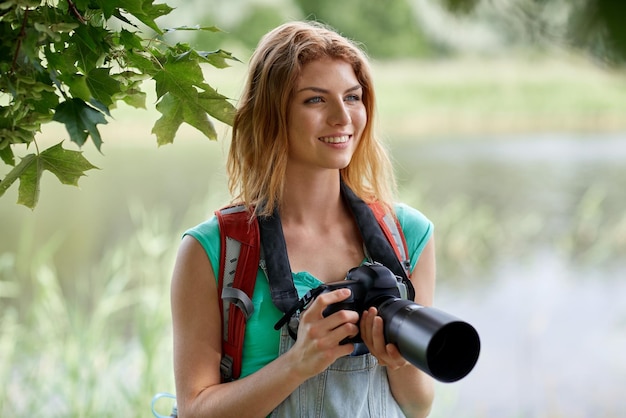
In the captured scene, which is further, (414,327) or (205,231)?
(205,231)

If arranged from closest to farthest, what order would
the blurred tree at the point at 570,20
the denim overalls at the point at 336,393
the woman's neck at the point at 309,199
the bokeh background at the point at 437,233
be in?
the blurred tree at the point at 570,20
the denim overalls at the point at 336,393
the woman's neck at the point at 309,199
the bokeh background at the point at 437,233

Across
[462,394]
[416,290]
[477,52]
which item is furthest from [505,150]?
[477,52]

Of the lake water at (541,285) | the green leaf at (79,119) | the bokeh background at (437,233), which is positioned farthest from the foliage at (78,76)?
the lake water at (541,285)

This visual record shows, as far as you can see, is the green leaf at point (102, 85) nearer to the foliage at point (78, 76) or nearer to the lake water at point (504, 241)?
the foliage at point (78, 76)

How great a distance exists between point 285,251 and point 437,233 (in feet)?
10.2

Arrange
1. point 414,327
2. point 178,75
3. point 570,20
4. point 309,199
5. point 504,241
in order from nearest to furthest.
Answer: point 570,20 < point 178,75 < point 414,327 < point 309,199 < point 504,241

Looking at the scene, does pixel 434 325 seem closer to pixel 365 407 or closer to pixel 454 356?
pixel 454 356

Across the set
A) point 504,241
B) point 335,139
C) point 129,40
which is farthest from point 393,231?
point 504,241

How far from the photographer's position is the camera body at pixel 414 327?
79 cm

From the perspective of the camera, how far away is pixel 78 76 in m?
0.60

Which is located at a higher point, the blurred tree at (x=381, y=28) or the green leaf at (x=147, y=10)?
the blurred tree at (x=381, y=28)

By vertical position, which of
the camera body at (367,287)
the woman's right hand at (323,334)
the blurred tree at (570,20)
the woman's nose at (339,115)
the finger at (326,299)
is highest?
the woman's nose at (339,115)

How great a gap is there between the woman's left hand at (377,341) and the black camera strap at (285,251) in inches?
3.4

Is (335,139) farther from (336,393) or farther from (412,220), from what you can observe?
(336,393)
